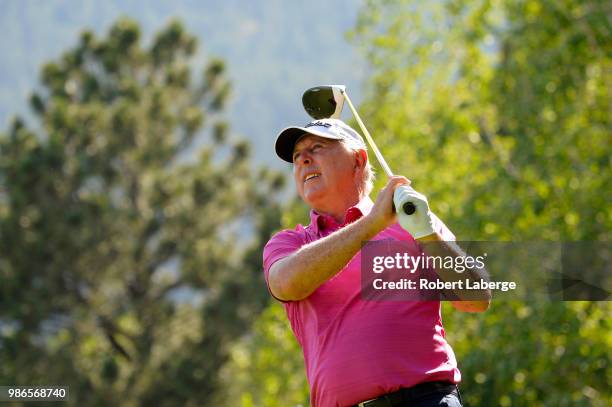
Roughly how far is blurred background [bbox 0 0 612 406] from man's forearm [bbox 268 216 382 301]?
244 inches

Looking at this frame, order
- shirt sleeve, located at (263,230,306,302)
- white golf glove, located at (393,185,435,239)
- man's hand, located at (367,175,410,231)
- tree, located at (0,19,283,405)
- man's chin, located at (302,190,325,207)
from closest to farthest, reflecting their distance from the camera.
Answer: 1. white golf glove, located at (393,185,435,239)
2. man's hand, located at (367,175,410,231)
3. shirt sleeve, located at (263,230,306,302)
4. man's chin, located at (302,190,325,207)
5. tree, located at (0,19,283,405)

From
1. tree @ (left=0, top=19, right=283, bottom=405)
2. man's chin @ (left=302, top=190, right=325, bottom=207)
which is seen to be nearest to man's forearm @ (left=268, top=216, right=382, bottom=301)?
man's chin @ (left=302, top=190, right=325, bottom=207)

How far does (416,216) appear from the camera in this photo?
337 centimetres

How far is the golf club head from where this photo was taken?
4.45m

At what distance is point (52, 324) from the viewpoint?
96.1 feet

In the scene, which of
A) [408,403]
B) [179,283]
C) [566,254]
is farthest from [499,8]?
[179,283]

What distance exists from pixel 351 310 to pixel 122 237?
26.4m

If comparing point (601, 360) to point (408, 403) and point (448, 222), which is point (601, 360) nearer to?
point (448, 222)

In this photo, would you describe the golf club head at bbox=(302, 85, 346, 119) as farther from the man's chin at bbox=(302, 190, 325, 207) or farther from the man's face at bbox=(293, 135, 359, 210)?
the man's chin at bbox=(302, 190, 325, 207)

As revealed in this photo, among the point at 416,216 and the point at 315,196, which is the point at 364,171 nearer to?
the point at 315,196

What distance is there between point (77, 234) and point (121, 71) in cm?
586

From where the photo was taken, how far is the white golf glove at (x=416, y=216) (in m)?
3.36

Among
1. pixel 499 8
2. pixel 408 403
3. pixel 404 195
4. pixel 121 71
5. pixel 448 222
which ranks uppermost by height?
pixel 121 71


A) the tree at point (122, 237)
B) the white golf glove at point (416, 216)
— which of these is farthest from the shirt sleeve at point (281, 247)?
the tree at point (122, 237)
